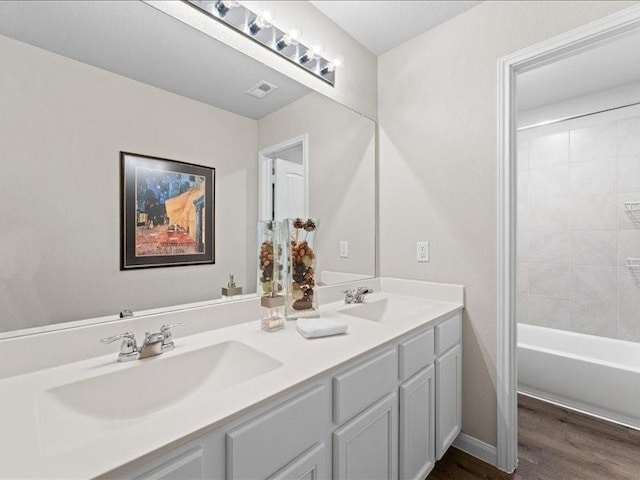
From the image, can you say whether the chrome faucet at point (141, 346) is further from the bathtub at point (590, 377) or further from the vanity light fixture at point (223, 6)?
the bathtub at point (590, 377)

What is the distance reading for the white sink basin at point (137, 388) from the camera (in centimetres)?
75

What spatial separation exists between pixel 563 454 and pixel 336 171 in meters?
2.03

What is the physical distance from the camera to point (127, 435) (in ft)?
1.95

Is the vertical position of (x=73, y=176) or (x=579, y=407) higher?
(x=73, y=176)

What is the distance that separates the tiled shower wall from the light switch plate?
2148mm

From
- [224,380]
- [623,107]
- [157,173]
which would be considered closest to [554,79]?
[623,107]

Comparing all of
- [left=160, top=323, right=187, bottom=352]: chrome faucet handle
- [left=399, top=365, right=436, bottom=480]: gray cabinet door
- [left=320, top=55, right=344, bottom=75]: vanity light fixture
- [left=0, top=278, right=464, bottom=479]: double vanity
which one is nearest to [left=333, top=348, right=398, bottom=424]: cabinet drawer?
[left=0, top=278, right=464, bottom=479]: double vanity

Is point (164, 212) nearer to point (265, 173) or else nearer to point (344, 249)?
point (265, 173)

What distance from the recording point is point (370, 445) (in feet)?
3.55

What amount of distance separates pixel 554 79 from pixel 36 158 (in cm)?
322

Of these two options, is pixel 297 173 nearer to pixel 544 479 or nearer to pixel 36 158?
pixel 36 158

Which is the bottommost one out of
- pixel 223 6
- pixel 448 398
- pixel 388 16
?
pixel 448 398

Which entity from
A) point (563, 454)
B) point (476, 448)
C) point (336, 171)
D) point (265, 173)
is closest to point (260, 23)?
point (265, 173)

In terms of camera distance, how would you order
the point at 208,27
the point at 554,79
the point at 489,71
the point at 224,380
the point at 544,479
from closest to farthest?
1. the point at 224,380
2. the point at 208,27
3. the point at 544,479
4. the point at 489,71
5. the point at 554,79
